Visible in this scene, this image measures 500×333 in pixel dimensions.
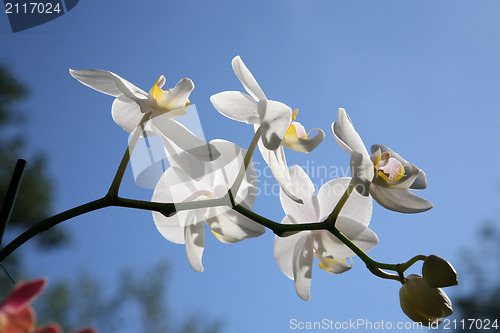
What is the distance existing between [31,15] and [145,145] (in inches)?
64.7

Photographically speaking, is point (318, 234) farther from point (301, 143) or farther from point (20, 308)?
point (20, 308)

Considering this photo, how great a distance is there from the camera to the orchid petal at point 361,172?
323 mm

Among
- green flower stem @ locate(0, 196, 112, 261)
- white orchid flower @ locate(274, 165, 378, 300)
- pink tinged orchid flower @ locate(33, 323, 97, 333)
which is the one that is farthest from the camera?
white orchid flower @ locate(274, 165, 378, 300)

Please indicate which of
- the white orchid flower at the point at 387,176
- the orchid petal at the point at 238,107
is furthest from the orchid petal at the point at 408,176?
the orchid petal at the point at 238,107

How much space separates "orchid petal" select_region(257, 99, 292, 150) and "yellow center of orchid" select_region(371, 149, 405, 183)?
9cm

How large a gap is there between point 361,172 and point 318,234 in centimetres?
8

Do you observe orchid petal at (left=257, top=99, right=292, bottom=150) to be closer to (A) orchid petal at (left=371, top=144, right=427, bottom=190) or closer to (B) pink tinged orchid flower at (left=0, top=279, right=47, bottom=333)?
(A) orchid petal at (left=371, top=144, right=427, bottom=190)

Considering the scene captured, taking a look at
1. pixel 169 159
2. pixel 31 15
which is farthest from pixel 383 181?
pixel 31 15

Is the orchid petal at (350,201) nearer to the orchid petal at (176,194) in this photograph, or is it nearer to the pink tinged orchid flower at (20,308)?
the orchid petal at (176,194)

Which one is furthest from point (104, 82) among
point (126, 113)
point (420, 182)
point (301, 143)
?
point (420, 182)

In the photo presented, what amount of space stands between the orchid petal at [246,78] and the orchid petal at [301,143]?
4 cm

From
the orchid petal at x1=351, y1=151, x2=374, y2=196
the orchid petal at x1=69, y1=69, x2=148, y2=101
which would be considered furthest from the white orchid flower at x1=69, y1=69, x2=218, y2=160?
the orchid petal at x1=351, y1=151, x2=374, y2=196

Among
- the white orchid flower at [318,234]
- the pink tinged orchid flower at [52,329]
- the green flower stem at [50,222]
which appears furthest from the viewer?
the white orchid flower at [318,234]

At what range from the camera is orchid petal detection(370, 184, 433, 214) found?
352 millimetres
